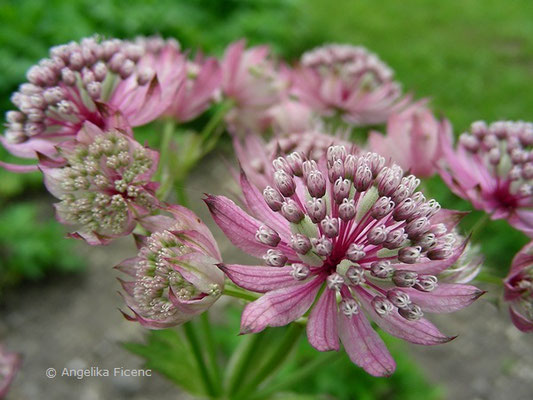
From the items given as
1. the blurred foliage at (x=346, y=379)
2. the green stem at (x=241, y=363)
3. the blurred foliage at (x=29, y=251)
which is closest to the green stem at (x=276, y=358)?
the green stem at (x=241, y=363)

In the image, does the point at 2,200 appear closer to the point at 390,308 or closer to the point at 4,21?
the point at 4,21

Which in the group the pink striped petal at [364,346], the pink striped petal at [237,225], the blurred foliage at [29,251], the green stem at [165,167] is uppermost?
the pink striped petal at [237,225]

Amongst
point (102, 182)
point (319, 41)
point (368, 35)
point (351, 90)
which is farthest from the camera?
point (368, 35)

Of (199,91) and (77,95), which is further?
(199,91)

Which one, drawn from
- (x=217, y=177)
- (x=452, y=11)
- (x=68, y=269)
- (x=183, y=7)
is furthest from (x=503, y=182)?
(x=452, y=11)

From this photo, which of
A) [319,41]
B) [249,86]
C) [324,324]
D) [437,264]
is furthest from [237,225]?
[319,41]

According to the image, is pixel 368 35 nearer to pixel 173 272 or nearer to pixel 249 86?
pixel 249 86

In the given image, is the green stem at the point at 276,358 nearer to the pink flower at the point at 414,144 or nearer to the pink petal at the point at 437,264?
the pink petal at the point at 437,264
